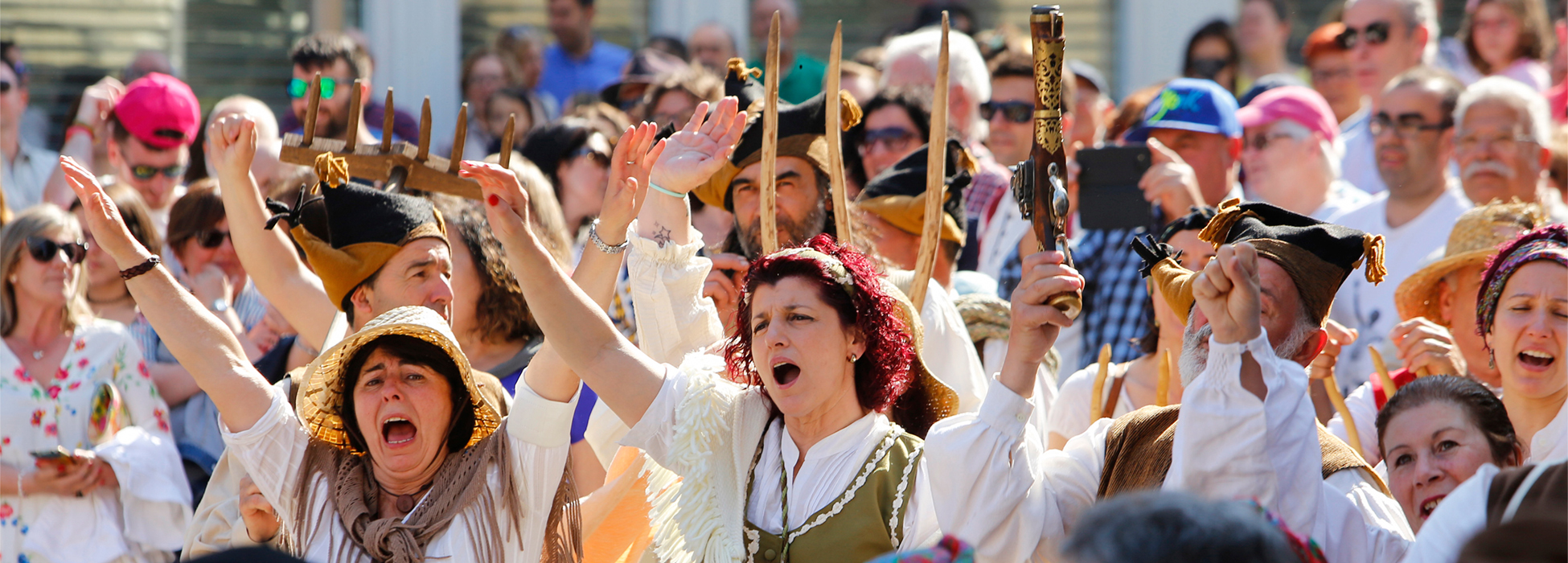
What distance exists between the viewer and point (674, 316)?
3.41 metres

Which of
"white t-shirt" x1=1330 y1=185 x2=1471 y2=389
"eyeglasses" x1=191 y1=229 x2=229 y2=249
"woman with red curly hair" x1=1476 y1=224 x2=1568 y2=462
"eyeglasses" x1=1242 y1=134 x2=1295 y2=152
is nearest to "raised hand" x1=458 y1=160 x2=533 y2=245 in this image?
"woman with red curly hair" x1=1476 y1=224 x2=1568 y2=462

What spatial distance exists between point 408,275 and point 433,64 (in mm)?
5401

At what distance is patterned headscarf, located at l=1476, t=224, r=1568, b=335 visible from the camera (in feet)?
10.7

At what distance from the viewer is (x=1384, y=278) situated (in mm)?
4633

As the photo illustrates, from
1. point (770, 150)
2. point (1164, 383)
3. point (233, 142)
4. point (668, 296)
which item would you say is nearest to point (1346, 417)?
point (1164, 383)

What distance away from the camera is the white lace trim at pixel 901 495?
2.82 m

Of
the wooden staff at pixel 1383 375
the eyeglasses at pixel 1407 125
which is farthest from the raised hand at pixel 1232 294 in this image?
the eyeglasses at pixel 1407 125

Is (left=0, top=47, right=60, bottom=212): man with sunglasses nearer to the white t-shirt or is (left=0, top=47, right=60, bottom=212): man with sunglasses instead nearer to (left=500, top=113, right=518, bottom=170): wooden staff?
(left=500, top=113, right=518, bottom=170): wooden staff

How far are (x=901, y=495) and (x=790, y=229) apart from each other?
1.27m

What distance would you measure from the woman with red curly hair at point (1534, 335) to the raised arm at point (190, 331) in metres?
2.71

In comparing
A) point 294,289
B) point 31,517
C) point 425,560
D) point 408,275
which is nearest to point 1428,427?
point 425,560

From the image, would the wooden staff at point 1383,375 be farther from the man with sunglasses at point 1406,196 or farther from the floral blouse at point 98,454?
the floral blouse at point 98,454

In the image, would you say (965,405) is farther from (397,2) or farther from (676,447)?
(397,2)

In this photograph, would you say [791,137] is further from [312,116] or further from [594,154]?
[594,154]
